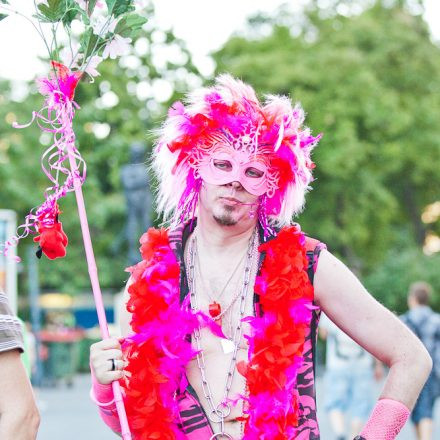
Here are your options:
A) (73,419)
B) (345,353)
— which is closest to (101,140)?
(73,419)

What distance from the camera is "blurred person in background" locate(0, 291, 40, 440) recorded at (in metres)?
2.89

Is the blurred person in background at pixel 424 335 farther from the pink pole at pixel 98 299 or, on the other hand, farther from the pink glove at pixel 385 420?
the pink pole at pixel 98 299

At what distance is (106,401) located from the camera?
3.58m

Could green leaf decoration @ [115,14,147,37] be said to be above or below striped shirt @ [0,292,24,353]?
above

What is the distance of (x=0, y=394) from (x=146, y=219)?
1245cm

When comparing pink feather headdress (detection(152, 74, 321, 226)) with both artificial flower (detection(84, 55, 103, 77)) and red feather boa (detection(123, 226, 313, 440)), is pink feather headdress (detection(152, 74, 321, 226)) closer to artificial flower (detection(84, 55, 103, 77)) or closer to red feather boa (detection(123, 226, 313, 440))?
red feather boa (detection(123, 226, 313, 440))

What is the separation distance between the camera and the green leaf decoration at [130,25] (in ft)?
12.0

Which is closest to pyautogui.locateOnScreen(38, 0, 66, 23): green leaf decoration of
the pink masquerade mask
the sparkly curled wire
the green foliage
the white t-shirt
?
the sparkly curled wire

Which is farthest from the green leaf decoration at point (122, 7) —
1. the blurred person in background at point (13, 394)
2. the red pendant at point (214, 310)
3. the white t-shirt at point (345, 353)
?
the white t-shirt at point (345, 353)

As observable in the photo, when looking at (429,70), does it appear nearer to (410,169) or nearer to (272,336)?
(410,169)

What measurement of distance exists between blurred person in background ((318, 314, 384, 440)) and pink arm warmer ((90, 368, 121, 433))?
696 cm

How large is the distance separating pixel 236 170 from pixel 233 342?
0.61 meters

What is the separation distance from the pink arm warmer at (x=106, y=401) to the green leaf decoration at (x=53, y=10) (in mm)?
1186

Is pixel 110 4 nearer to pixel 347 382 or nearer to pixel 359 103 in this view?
pixel 347 382
